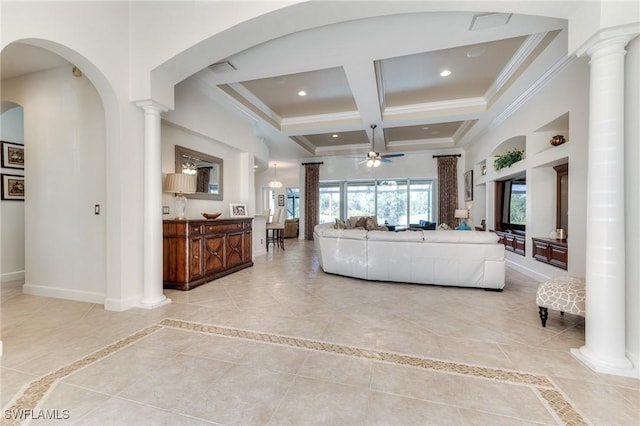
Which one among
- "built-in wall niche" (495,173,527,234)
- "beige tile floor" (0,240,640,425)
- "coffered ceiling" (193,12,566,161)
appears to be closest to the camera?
"beige tile floor" (0,240,640,425)

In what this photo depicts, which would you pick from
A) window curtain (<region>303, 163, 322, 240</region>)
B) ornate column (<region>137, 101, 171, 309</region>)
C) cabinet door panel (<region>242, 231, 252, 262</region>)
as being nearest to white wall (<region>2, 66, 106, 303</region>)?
ornate column (<region>137, 101, 171, 309</region>)

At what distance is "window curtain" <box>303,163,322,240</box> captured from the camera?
34.2ft

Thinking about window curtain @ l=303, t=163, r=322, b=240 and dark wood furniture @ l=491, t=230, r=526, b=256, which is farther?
window curtain @ l=303, t=163, r=322, b=240

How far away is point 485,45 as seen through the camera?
3.63m

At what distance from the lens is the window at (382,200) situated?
9.80 metres

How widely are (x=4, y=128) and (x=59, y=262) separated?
9.57 feet

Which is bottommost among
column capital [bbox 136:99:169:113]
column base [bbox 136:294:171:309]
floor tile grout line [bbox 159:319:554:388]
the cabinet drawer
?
floor tile grout line [bbox 159:319:554:388]

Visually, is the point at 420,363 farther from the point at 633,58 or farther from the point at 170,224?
the point at 170,224

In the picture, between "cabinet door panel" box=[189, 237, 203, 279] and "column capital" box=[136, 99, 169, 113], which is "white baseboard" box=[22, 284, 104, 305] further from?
"column capital" box=[136, 99, 169, 113]

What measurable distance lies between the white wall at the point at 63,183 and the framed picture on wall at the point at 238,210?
2.48 meters

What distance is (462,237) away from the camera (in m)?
3.91

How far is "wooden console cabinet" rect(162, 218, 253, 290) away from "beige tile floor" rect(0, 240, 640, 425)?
74 cm

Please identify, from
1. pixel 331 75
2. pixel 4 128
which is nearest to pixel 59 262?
pixel 4 128

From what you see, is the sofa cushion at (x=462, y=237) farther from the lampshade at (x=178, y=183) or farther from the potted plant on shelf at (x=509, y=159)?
the lampshade at (x=178, y=183)
